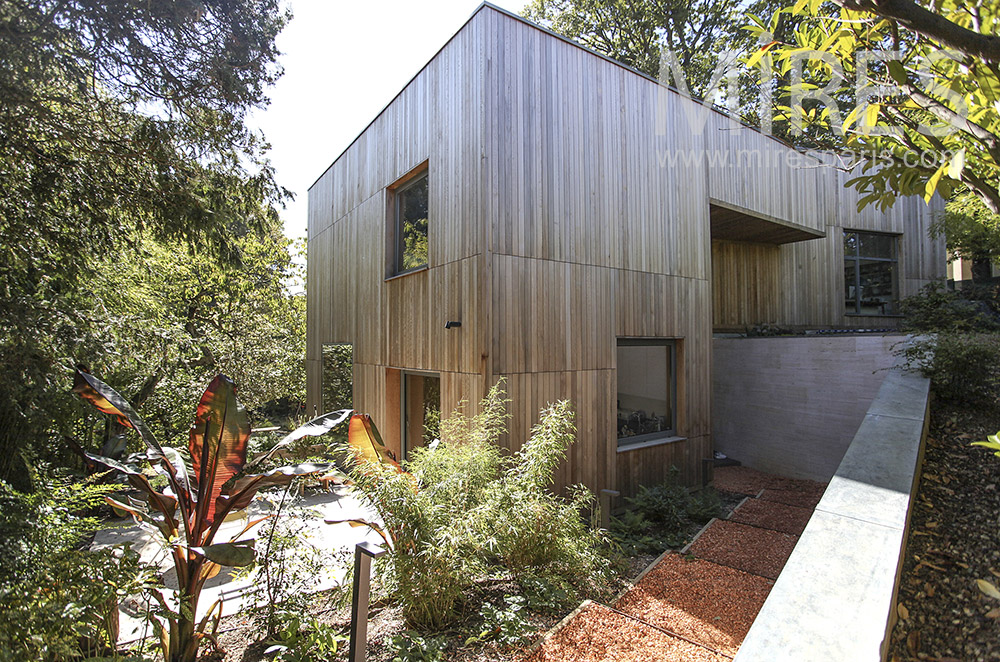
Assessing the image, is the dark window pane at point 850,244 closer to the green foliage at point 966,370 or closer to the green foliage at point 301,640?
the green foliage at point 966,370

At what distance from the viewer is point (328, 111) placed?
786 cm

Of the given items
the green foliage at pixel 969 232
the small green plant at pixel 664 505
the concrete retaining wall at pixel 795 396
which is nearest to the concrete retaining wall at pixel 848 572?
the small green plant at pixel 664 505

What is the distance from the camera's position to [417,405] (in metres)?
6.33

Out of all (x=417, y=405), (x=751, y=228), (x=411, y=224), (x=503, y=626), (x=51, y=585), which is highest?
(x=751, y=228)

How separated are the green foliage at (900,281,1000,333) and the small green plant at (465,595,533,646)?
6.88 metres

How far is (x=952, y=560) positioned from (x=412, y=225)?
5.74 m

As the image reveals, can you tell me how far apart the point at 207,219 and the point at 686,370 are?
5.62 m

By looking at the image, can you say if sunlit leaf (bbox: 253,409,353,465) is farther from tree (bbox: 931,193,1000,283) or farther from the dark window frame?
tree (bbox: 931,193,1000,283)

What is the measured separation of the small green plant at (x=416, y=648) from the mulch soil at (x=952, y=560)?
1977 mm

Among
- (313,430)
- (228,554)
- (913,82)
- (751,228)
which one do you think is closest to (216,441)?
(313,430)

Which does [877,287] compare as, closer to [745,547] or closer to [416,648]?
[745,547]

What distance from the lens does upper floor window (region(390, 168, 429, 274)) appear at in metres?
6.05

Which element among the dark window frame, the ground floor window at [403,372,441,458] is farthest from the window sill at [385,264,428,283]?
the ground floor window at [403,372,441,458]

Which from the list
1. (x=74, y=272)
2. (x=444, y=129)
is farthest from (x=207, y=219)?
(x=444, y=129)
